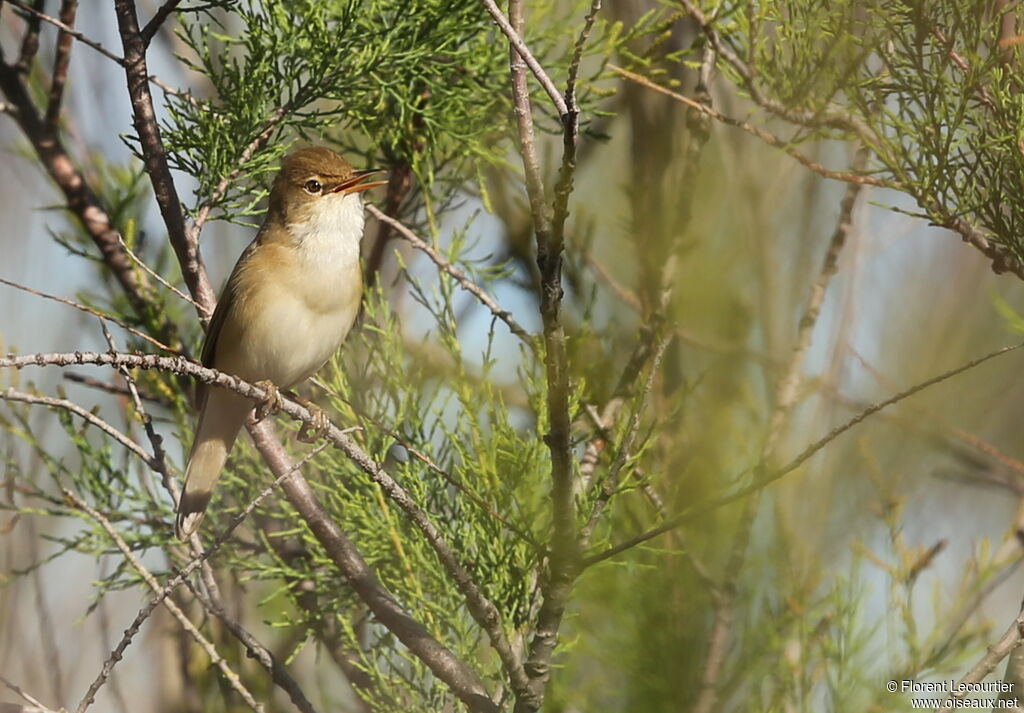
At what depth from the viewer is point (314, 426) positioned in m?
2.37

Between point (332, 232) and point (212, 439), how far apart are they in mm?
675

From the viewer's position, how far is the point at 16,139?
437 cm

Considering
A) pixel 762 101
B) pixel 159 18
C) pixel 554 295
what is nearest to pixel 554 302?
pixel 554 295

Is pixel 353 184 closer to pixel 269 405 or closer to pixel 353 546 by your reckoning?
pixel 269 405

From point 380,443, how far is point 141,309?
863 millimetres

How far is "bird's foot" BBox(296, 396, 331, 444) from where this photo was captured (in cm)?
223

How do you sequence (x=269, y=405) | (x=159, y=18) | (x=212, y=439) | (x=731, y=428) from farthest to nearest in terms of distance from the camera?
(x=212, y=439) < (x=269, y=405) < (x=159, y=18) < (x=731, y=428)

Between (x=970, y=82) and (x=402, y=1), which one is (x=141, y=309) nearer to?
(x=402, y=1)

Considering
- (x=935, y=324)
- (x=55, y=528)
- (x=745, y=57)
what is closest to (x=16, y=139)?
(x=55, y=528)

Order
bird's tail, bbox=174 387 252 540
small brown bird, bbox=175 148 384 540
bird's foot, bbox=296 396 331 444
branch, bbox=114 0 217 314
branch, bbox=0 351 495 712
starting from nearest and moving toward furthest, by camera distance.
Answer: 1. branch, bbox=0 351 495 712
2. bird's foot, bbox=296 396 331 444
3. branch, bbox=114 0 217 314
4. bird's tail, bbox=174 387 252 540
5. small brown bird, bbox=175 148 384 540

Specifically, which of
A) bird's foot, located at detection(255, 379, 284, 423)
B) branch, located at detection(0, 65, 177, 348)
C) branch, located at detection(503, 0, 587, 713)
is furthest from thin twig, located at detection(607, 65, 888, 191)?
branch, located at detection(0, 65, 177, 348)

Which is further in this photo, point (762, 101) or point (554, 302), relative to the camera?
point (762, 101)

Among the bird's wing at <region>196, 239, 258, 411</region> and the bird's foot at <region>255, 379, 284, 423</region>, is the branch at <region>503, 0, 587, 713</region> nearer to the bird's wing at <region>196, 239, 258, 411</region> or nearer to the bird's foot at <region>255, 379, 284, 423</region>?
the bird's foot at <region>255, 379, 284, 423</region>

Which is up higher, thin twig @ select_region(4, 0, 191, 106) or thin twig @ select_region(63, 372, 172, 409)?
thin twig @ select_region(4, 0, 191, 106)
